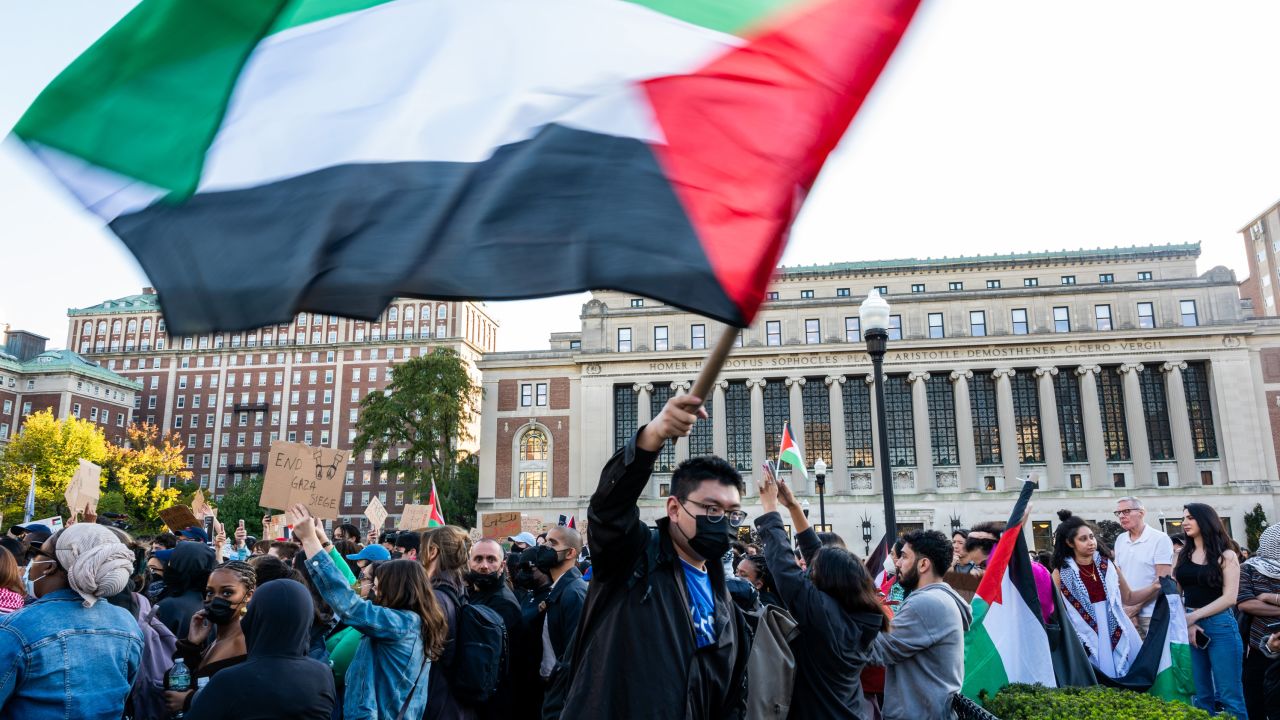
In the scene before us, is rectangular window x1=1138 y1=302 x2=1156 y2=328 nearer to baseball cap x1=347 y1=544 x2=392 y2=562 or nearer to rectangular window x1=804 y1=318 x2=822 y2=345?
rectangular window x1=804 y1=318 x2=822 y2=345

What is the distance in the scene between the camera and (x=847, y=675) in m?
4.97

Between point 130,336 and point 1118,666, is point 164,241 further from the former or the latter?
point 130,336

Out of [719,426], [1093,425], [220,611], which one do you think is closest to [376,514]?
[220,611]

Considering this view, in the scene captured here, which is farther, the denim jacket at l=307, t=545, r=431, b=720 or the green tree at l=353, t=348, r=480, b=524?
the green tree at l=353, t=348, r=480, b=524

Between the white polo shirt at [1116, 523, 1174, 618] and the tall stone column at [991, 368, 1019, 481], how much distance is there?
54.3 metres

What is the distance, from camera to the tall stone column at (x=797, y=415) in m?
61.1

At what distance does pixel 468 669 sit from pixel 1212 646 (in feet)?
26.6

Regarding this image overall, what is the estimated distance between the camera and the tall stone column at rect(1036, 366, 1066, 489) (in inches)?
2350

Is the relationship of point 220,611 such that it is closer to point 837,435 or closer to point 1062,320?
point 837,435

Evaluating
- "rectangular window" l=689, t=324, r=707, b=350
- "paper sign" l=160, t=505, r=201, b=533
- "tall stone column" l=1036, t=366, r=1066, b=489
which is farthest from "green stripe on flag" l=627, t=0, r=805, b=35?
"tall stone column" l=1036, t=366, r=1066, b=489

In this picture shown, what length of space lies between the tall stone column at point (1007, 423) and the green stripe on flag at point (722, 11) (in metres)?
63.0

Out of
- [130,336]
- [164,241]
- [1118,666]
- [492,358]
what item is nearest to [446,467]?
[492,358]

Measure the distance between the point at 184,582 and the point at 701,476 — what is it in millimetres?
4858

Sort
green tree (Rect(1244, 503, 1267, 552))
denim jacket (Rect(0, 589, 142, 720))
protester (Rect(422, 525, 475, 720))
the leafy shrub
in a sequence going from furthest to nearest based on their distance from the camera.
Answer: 1. green tree (Rect(1244, 503, 1267, 552))
2. protester (Rect(422, 525, 475, 720))
3. the leafy shrub
4. denim jacket (Rect(0, 589, 142, 720))
